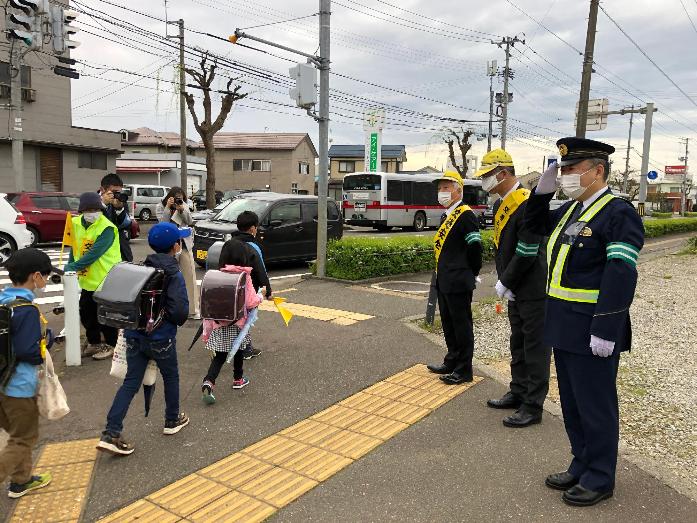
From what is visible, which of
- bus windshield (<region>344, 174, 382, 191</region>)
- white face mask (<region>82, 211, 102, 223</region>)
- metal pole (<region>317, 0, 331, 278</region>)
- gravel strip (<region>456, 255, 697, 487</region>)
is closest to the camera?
gravel strip (<region>456, 255, 697, 487</region>)

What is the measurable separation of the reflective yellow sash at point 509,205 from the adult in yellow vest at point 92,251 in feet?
12.4

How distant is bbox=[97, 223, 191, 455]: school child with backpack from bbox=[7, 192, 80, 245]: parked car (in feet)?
42.7

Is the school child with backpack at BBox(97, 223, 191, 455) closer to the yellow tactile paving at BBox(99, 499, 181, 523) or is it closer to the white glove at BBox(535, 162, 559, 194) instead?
the yellow tactile paving at BBox(99, 499, 181, 523)

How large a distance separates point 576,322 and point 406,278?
8.44 m

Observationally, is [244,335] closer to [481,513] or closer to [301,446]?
[301,446]

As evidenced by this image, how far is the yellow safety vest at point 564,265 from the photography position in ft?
9.92

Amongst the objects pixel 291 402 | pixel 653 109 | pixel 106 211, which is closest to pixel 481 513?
pixel 291 402

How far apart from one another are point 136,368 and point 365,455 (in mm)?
1676

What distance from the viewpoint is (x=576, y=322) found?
10.0ft

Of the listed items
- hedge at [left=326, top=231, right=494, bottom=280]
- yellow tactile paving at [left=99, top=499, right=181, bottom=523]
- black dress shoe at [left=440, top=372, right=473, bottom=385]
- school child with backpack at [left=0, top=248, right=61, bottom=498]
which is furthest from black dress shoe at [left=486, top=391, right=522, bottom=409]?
hedge at [left=326, top=231, right=494, bottom=280]

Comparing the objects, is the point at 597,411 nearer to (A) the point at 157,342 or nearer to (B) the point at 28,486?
(A) the point at 157,342

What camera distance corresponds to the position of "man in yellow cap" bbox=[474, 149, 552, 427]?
4.08 metres

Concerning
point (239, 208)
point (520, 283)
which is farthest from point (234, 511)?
point (239, 208)

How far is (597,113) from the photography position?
18.2 m
